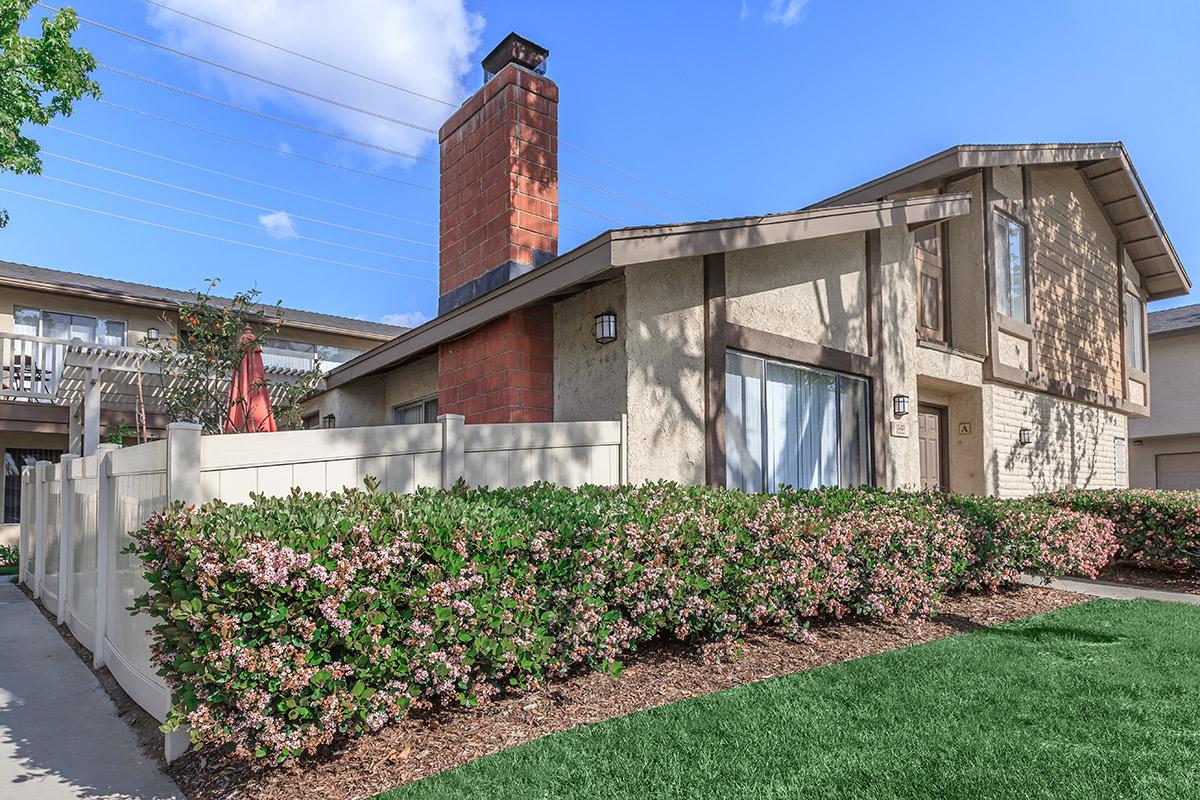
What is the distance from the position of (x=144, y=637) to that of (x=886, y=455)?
7.97m

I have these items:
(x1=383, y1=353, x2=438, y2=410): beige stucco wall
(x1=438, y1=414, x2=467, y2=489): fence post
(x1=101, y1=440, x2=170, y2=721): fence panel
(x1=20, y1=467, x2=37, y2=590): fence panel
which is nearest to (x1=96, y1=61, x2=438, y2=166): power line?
(x1=20, y1=467, x2=37, y2=590): fence panel

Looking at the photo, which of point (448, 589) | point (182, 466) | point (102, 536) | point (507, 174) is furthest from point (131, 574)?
point (507, 174)

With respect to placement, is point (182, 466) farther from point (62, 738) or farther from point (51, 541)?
point (51, 541)

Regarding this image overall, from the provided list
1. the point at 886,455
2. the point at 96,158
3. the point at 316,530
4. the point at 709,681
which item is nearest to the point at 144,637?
the point at 316,530

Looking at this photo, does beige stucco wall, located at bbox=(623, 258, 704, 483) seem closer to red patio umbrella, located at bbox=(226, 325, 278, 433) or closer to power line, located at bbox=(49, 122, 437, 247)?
red patio umbrella, located at bbox=(226, 325, 278, 433)

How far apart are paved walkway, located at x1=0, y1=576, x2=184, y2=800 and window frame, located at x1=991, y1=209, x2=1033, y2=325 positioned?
12373 millimetres

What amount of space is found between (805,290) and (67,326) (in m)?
17.2

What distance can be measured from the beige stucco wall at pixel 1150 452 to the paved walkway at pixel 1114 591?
16.0 meters

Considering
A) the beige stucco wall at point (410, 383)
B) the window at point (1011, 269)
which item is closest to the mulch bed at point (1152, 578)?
the window at point (1011, 269)

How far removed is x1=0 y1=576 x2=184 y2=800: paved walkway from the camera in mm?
3918

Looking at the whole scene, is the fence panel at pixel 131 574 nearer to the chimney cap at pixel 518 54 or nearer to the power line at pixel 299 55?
the chimney cap at pixel 518 54

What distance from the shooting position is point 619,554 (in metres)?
4.82

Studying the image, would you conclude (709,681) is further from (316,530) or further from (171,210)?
(171,210)

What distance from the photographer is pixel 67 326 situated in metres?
17.6
